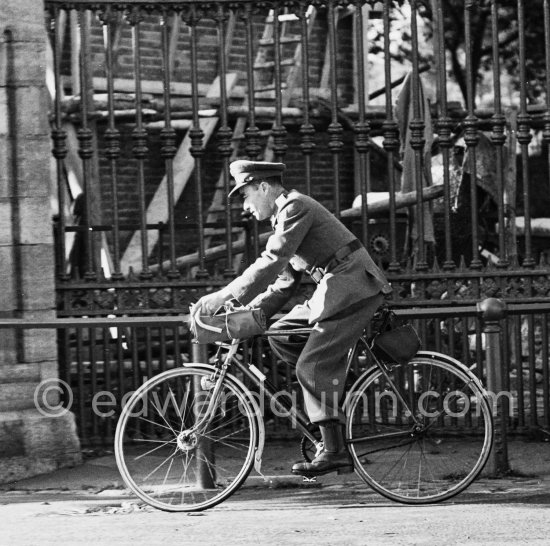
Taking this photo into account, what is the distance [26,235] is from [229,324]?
6.99 ft

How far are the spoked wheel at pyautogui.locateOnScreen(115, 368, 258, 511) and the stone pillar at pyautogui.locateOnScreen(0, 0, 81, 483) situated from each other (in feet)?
3.33

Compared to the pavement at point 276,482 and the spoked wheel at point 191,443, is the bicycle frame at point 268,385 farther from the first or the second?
the pavement at point 276,482

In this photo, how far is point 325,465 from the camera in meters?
6.79

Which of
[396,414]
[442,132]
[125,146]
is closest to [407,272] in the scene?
[442,132]

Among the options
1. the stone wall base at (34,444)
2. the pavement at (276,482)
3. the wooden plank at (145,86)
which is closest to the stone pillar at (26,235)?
the stone wall base at (34,444)

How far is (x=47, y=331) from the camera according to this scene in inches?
335

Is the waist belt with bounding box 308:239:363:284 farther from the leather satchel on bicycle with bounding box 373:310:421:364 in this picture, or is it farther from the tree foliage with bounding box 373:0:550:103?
the tree foliage with bounding box 373:0:550:103

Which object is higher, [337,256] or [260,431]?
[337,256]

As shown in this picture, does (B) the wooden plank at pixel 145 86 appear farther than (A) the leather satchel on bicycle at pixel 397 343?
Yes

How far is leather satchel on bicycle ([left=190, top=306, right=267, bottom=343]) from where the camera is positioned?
683 centimetres

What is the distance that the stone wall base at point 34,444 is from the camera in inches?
323

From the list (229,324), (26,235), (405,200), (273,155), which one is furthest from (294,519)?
(273,155)

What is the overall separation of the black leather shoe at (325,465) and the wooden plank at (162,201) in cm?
763

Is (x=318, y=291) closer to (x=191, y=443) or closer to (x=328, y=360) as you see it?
(x=328, y=360)
